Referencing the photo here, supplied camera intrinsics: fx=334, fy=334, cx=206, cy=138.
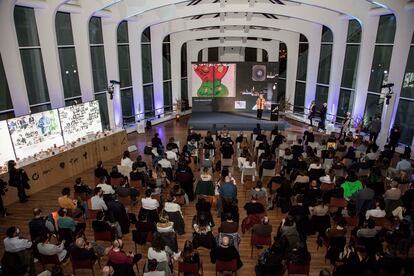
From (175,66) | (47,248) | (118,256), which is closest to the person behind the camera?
(118,256)

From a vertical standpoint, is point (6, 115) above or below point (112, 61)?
below

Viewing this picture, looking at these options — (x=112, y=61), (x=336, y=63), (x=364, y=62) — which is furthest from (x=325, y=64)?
(x=112, y=61)

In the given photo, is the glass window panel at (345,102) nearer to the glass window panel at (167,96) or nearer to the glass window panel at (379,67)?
the glass window panel at (379,67)

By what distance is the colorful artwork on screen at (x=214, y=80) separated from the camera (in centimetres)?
1939

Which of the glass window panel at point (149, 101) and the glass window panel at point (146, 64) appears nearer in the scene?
the glass window panel at point (146, 64)

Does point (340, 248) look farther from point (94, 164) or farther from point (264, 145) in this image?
point (94, 164)

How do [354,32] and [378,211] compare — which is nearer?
[378,211]

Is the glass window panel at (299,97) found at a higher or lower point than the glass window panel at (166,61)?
lower

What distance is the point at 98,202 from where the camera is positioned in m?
7.52

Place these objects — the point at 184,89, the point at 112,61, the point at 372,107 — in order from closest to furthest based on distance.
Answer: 1. the point at 112,61
2. the point at 372,107
3. the point at 184,89

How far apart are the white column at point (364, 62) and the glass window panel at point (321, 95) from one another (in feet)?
8.97

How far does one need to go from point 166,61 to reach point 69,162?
10.4 m

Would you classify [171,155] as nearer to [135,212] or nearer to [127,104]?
[135,212]

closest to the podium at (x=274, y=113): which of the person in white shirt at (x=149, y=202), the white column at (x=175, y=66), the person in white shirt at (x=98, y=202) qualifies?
the white column at (x=175, y=66)
